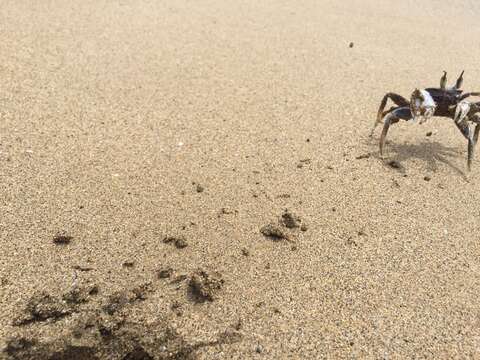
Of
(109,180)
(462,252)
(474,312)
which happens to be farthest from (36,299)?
(462,252)

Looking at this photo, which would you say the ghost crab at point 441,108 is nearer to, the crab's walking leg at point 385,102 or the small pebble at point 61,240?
the crab's walking leg at point 385,102

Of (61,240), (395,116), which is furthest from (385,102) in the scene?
(61,240)

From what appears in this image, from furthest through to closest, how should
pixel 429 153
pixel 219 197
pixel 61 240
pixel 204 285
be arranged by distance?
pixel 429 153, pixel 219 197, pixel 61 240, pixel 204 285

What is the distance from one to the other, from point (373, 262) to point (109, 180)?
188 cm

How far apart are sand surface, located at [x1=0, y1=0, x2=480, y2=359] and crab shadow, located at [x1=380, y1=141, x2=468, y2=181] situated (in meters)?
0.02

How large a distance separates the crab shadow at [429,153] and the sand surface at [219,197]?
0.02m

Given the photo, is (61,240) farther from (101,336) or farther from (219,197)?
(219,197)

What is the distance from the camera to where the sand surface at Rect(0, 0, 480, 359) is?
2477 mm

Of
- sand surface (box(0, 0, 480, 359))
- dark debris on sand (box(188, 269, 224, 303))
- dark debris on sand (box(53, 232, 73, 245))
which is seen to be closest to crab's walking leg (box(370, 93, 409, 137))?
sand surface (box(0, 0, 480, 359))

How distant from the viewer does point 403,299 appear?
107 inches

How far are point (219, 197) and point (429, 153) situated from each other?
1.96 m

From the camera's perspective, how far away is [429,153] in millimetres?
4156

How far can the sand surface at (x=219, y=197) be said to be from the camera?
2.48 metres

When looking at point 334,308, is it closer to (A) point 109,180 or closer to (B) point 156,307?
(B) point 156,307
